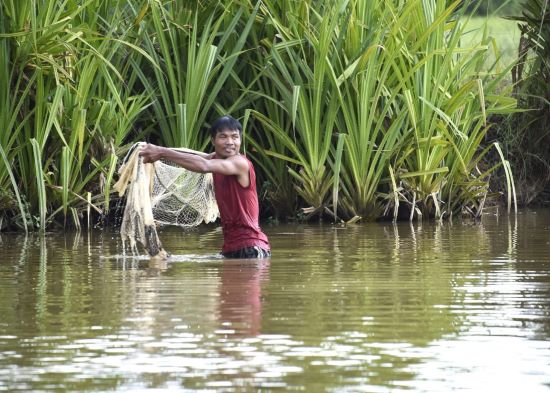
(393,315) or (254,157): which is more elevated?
(254,157)

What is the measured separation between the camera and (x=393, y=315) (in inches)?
239

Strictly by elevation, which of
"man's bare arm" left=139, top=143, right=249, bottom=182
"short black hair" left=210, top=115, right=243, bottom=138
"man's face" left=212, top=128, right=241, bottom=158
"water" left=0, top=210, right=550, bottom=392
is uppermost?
"short black hair" left=210, top=115, right=243, bottom=138

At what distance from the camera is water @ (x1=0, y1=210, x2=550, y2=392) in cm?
480

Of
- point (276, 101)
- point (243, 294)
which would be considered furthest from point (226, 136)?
point (276, 101)

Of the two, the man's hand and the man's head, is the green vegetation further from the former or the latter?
the man's hand

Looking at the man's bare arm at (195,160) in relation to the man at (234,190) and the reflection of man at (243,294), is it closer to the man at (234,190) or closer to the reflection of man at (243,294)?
the man at (234,190)

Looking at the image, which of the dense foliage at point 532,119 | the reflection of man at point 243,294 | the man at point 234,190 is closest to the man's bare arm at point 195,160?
the man at point 234,190

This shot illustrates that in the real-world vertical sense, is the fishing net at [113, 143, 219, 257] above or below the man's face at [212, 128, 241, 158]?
A: below

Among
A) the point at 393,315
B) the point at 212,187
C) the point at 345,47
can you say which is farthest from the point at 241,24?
the point at 393,315

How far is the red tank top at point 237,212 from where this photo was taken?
8.67m

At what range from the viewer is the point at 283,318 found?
6020 millimetres

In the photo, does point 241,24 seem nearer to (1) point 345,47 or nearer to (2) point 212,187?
(1) point 345,47

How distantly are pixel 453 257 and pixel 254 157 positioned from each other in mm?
3697

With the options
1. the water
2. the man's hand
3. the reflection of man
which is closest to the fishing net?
the water
